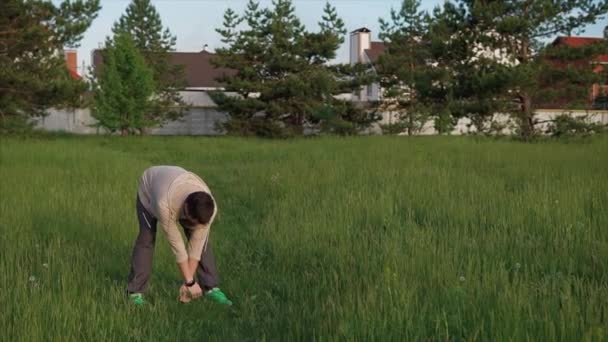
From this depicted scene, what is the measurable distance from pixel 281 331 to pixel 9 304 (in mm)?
1744

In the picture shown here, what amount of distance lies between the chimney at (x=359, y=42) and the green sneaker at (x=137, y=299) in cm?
4456

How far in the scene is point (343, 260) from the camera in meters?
4.68

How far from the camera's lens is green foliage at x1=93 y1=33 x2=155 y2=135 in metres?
28.3

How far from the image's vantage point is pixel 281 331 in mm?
3525

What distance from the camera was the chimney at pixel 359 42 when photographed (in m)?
47.6

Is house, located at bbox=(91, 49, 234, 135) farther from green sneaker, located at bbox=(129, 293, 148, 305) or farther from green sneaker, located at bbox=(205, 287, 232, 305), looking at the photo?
green sneaker, located at bbox=(129, 293, 148, 305)

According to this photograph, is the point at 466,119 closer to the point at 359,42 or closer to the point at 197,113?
the point at 359,42

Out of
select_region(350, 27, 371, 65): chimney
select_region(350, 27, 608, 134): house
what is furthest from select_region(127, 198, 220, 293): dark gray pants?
select_region(350, 27, 371, 65): chimney

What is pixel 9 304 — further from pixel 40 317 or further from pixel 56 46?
pixel 56 46

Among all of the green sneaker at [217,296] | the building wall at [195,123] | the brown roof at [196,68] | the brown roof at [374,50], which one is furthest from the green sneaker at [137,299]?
the brown roof at [196,68]

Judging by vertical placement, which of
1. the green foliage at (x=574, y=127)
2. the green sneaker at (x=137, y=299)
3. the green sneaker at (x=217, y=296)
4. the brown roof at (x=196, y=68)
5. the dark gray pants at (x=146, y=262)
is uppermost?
the brown roof at (x=196, y=68)

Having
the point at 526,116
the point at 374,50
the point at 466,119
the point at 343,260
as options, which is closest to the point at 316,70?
the point at 466,119

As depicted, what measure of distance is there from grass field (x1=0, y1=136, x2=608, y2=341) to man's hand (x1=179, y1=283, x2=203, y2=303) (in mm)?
53

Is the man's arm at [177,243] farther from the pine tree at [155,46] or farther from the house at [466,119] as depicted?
the pine tree at [155,46]
